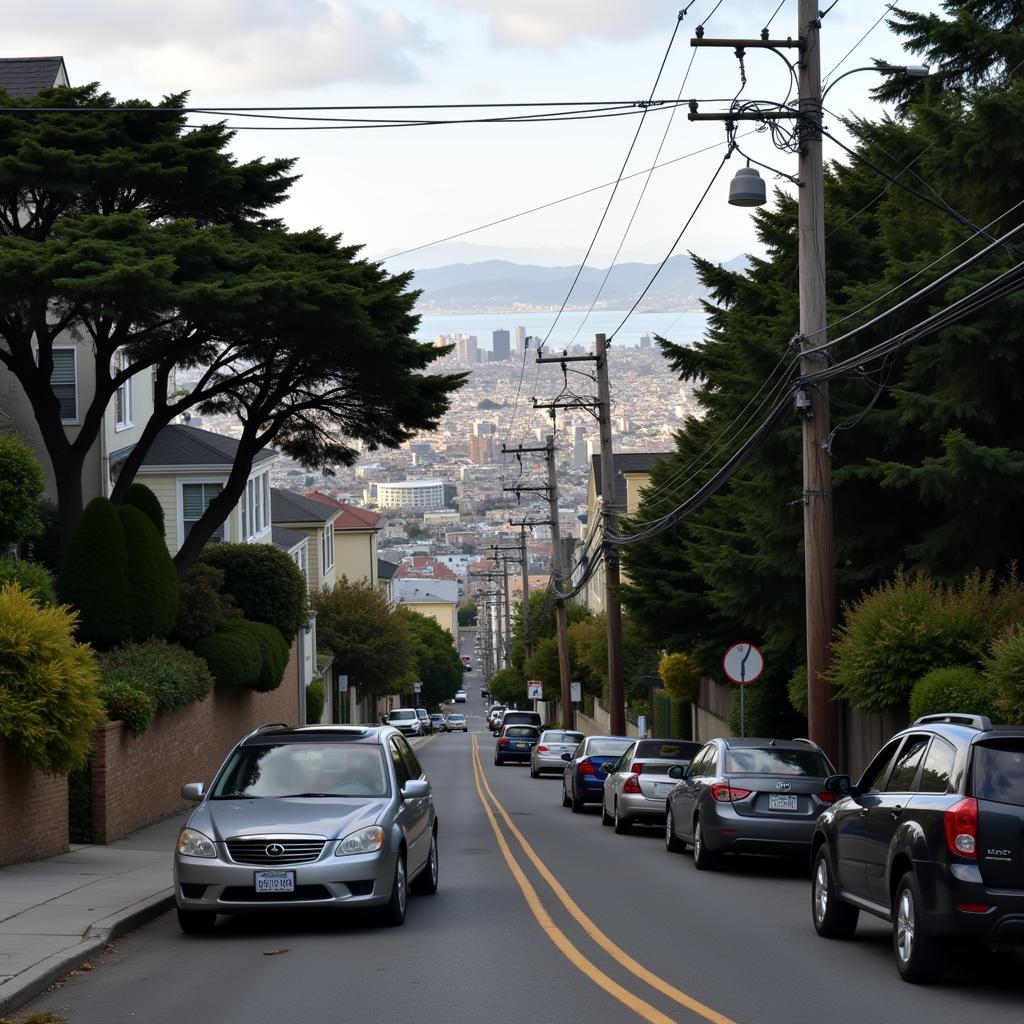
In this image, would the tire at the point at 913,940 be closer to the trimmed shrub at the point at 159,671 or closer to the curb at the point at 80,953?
the curb at the point at 80,953

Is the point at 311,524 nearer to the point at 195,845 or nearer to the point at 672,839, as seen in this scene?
the point at 672,839

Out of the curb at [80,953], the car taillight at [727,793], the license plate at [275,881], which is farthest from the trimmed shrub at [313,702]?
the license plate at [275,881]

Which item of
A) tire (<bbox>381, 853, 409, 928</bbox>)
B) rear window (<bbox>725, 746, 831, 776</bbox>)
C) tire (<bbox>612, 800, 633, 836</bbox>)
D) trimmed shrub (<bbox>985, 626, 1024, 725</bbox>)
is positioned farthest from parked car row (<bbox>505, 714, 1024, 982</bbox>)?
tire (<bbox>612, 800, 633, 836</bbox>)

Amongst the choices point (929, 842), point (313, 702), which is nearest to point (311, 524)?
point (313, 702)

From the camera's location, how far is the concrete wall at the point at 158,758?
69.3ft

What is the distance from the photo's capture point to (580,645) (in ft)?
218

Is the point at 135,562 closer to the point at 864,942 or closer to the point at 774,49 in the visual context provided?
the point at 774,49

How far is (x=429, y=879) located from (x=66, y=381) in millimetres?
25721

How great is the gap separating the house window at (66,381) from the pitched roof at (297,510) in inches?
1203

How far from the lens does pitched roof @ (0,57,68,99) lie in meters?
35.0

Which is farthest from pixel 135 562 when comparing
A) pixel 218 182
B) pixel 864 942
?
pixel 864 942

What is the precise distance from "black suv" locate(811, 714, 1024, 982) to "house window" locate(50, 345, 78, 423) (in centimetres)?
2974

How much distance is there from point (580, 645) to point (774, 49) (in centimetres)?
4728

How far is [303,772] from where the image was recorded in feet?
45.4
